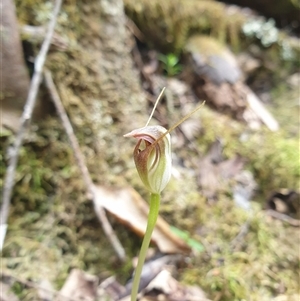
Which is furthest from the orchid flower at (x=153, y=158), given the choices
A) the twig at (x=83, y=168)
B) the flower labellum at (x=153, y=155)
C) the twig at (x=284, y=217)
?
the twig at (x=284, y=217)

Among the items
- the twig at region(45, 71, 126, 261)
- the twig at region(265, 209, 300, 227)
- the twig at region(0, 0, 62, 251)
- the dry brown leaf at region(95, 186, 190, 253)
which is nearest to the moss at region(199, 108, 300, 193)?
the twig at region(265, 209, 300, 227)

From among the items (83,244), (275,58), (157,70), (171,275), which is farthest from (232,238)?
(275,58)

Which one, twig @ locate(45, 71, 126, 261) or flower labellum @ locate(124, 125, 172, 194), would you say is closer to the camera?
flower labellum @ locate(124, 125, 172, 194)

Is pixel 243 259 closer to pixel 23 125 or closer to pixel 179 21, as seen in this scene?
pixel 23 125

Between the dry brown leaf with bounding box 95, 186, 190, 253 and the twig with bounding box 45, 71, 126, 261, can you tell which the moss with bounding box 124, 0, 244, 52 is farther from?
the dry brown leaf with bounding box 95, 186, 190, 253

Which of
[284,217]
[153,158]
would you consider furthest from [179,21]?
[153,158]

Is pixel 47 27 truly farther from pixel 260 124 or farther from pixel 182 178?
pixel 260 124

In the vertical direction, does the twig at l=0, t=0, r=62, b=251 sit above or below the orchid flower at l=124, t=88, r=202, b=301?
below
